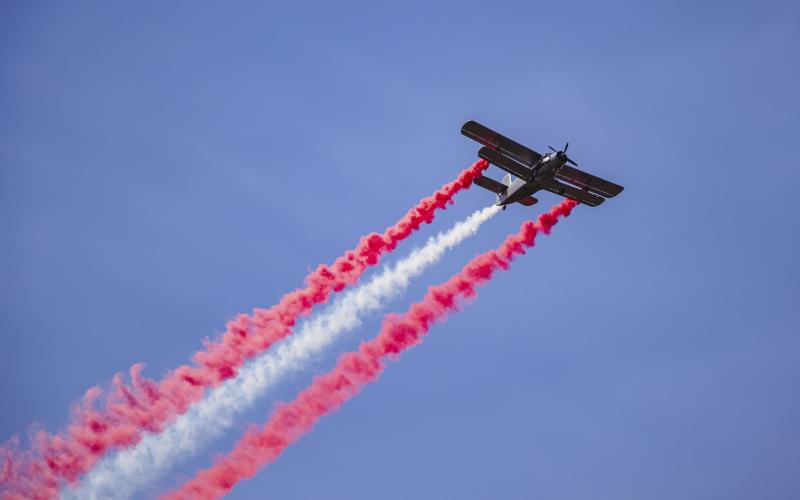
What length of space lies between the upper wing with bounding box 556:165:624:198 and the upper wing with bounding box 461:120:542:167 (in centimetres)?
359

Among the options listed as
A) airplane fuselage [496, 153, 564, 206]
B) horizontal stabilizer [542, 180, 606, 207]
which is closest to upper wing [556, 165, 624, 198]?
horizontal stabilizer [542, 180, 606, 207]

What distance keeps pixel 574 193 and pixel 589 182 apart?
127 cm

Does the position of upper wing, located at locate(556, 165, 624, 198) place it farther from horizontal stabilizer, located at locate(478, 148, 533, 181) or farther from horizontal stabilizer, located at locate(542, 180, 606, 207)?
horizontal stabilizer, located at locate(478, 148, 533, 181)

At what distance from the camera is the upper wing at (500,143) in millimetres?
54531

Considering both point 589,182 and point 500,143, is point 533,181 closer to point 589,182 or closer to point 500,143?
point 500,143

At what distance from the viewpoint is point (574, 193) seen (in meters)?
59.1

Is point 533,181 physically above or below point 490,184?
below

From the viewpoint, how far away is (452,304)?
58.0 m

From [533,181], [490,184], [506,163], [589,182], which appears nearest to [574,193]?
[589,182]

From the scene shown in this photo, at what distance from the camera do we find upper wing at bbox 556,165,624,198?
59000 millimetres

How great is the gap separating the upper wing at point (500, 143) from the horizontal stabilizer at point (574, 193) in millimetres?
2183

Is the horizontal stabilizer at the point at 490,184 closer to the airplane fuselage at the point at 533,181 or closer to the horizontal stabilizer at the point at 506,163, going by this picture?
the airplane fuselage at the point at 533,181

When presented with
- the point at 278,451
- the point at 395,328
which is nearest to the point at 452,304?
the point at 395,328

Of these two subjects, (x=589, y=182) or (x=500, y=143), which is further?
(x=589, y=182)
